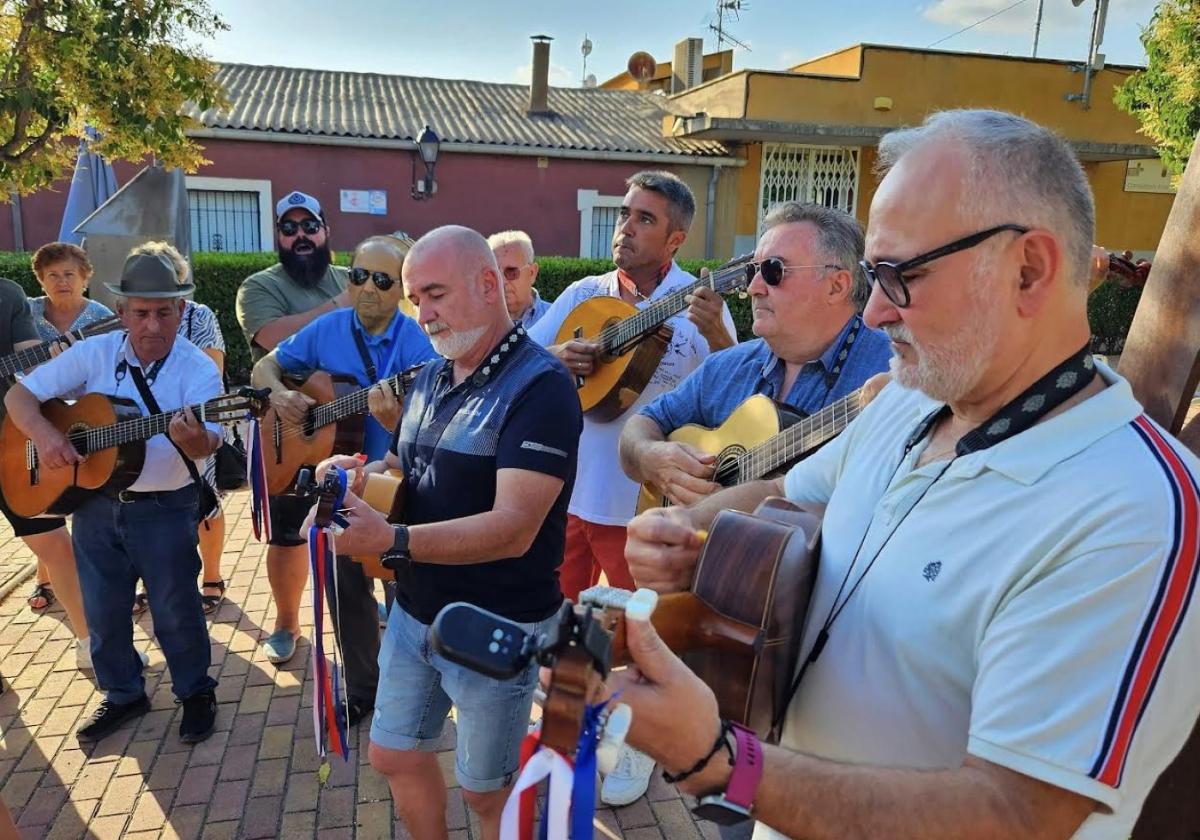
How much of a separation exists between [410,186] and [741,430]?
1497 centimetres

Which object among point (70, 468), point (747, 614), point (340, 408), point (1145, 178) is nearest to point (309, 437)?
point (340, 408)

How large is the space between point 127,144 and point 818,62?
1833 centimetres

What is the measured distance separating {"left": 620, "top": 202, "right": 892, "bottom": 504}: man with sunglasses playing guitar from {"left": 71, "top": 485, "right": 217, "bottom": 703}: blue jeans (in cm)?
229

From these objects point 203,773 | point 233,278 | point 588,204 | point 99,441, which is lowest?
point 203,773

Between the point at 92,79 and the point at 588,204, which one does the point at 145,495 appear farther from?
the point at 588,204

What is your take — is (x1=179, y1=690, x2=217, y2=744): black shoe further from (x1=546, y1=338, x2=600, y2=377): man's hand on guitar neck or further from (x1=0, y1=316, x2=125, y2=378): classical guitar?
(x1=546, y1=338, x2=600, y2=377): man's hand on guitar neck

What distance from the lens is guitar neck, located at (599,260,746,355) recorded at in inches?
135

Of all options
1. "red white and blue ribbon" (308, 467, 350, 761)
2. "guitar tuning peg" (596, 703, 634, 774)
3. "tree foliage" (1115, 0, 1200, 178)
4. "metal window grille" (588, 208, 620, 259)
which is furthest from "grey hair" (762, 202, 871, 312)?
"metal window grille" (588, 208, 620, 259)

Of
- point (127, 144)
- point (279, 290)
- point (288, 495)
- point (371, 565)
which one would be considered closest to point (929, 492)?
point (371, 565)

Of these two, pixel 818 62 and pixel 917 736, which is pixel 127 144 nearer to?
pixel 917 736

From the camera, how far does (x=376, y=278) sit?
155 inches

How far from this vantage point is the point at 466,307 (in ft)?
8.45

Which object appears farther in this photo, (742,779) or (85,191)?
(85,191)

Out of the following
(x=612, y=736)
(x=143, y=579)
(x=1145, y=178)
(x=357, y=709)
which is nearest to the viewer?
(x=612, y=736)
